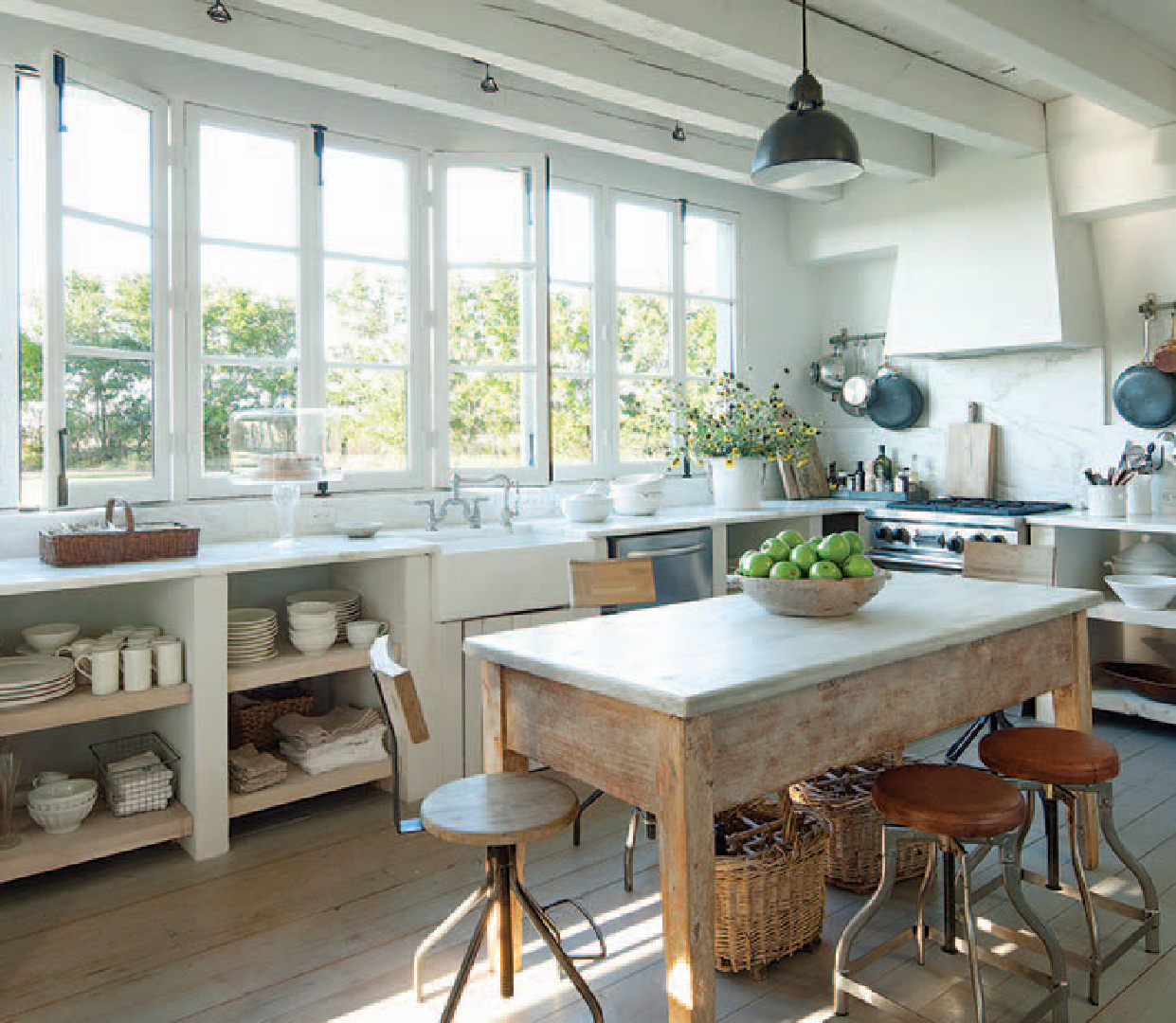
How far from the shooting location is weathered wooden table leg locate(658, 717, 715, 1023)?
6.16ft

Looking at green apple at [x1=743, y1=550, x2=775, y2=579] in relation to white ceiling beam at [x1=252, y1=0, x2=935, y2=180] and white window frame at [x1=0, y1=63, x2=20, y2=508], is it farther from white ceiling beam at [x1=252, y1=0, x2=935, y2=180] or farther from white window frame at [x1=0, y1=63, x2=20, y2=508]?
white window frame at [x1=0, y1=63, x2=20, y2=508]

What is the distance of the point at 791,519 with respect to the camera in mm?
5434

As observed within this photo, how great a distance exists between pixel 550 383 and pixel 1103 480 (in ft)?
9.74

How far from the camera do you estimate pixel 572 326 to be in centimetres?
530

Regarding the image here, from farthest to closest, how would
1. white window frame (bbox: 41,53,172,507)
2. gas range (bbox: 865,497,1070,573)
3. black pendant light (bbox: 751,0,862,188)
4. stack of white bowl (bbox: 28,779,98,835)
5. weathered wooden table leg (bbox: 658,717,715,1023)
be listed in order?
gas range (bbox: 865,497,1070,573) < white window frame (bbox: 41,53,172,507) < stack of white bowl (bbox: 28,779,98,835) < black pendant light (bbox: 751,0,862,188) < weathered wooden table leg (bbox: 658,717,715,1023)

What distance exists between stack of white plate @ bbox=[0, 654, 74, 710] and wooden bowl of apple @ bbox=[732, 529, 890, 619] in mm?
2189

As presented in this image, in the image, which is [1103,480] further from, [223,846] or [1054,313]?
[223,846]

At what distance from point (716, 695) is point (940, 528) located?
3629 millimetres

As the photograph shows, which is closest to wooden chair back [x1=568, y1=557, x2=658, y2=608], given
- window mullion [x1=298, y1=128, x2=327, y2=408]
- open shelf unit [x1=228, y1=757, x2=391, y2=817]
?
open shelf unit [x1=228, y1=757, x2=391, y2=817]

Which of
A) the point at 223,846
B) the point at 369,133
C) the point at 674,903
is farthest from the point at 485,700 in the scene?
the point at 369,133

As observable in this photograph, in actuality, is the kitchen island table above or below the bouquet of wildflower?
below

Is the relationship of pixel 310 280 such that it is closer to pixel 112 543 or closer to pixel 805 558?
pixel 112 543

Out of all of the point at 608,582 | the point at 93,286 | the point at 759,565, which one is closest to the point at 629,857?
the point at 608,582

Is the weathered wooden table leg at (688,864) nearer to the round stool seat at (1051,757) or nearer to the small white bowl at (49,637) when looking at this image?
the round stool seat at (1051,757)
